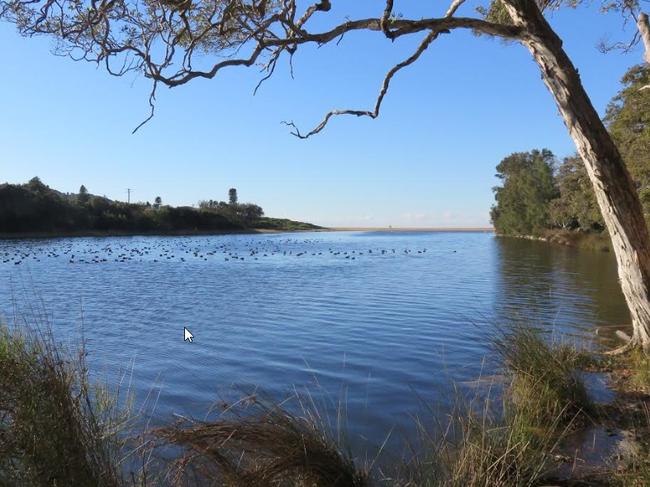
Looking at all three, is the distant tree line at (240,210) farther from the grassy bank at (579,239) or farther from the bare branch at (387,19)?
the bare branch at (387,19)

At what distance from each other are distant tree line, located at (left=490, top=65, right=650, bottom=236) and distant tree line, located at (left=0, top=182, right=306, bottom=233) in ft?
162

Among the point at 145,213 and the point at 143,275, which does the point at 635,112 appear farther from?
the point at 145,213

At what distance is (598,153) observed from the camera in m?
6.32

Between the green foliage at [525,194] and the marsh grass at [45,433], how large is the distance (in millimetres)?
64322

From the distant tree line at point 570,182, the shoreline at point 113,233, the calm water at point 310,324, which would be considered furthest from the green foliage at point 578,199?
the shoreline at point 113,233

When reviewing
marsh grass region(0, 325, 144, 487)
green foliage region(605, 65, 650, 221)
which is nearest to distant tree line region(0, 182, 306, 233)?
green foliage region(605, 65, 650, 221)

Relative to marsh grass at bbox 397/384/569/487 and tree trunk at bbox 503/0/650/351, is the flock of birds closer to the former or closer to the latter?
tree trunk at bbox 503/0/650/351

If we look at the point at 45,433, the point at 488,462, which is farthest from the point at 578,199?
the point at 45,433

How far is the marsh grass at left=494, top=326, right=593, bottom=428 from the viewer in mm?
5102

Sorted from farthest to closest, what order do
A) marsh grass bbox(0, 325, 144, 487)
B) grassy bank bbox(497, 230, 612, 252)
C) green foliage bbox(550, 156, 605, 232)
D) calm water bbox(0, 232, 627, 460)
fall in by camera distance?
grassy bank bbox(497, 230, 612, 252), green foliage bbox(550, 156, 605, 232), calm water bbox(0, 232, 627, 460), marsh grass bbox(0, 325, 144, 487)

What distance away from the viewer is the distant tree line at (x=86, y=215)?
66.8m

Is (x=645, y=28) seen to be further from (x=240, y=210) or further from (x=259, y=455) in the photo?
(x=240, y=210)

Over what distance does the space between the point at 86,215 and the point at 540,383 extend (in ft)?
259

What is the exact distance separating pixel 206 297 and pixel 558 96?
12.6m
